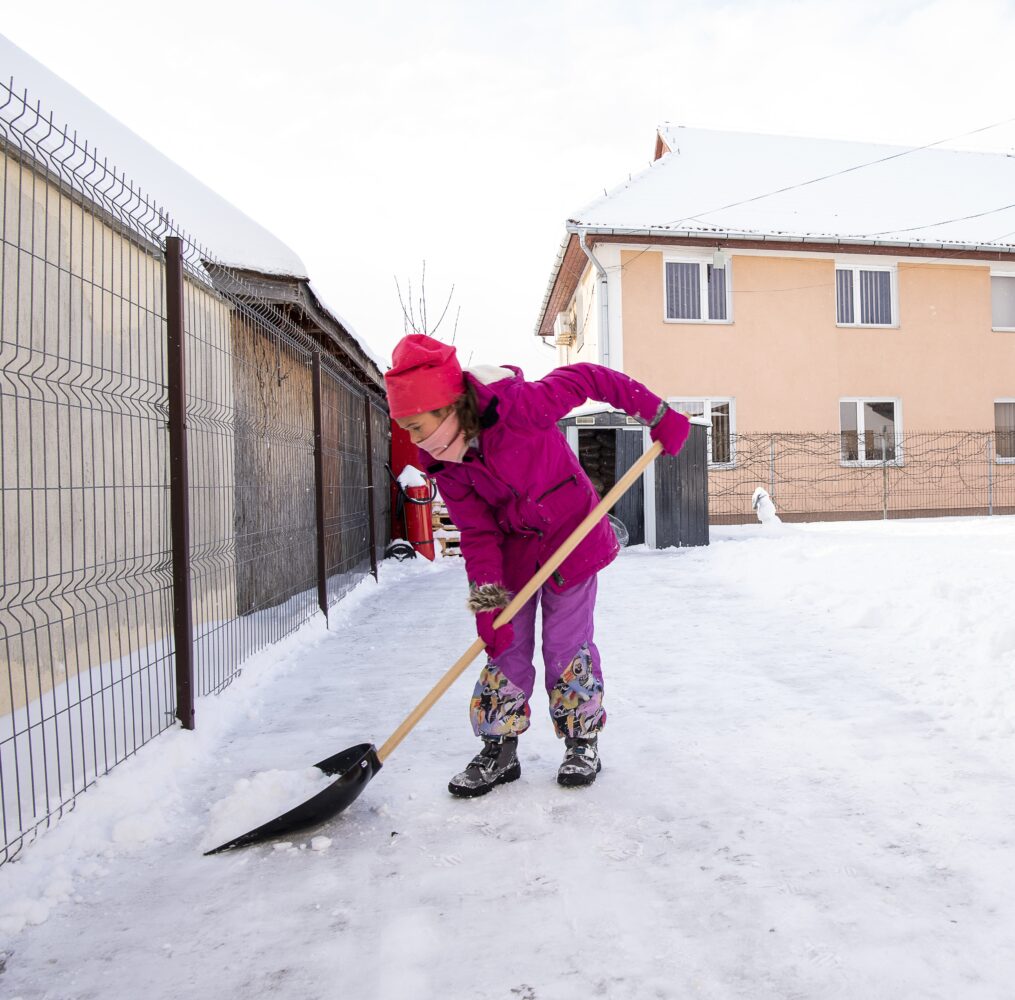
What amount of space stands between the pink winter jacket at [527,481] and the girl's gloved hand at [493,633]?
0.41 ft

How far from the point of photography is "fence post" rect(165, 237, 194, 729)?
127 inches

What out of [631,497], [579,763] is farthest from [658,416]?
[631,497]

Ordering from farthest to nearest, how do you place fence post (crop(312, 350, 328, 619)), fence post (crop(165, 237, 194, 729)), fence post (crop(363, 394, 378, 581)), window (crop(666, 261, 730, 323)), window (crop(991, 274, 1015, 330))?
window (crop(991, 274, 1015, 330)) → window (crop(666, 261, 730, 323)) → fence post (crop(363, 394, 378, 581)) → fence post (crop(312, 350, 328, 619)) → fence post (crop(165, 237, 194, 729))

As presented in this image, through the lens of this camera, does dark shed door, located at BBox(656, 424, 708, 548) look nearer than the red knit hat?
No

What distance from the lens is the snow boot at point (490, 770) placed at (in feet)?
8.54

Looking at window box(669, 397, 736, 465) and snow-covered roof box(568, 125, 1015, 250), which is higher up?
snow-covered roof box(568, 125, 1015, 250)

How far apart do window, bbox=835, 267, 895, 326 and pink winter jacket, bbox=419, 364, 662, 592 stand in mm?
13898

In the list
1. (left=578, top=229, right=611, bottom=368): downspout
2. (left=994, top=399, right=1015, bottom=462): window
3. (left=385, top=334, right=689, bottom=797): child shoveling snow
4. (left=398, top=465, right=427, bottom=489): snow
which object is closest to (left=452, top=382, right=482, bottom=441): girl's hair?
(left=385, top=334, right=689, bottom=797): child shoveling snow

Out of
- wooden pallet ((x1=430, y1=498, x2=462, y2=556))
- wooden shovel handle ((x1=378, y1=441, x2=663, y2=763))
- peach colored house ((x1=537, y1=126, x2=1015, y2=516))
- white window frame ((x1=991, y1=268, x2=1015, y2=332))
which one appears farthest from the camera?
white window frame ((x1=991, y1=268, x2=1015, y2=332))

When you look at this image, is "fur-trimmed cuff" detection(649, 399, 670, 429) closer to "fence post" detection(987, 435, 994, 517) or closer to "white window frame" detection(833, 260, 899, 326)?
"white window frame" detection(833, 260, 899, 326)

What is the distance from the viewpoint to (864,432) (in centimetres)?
1481

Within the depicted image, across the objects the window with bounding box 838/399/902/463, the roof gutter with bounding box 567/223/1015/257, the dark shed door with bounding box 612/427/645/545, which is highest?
the roof gutter with bounding box 567/223/1015/257

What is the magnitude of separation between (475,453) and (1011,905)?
181 centimetres

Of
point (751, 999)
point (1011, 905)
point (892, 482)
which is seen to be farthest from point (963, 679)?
point (892, 482)
